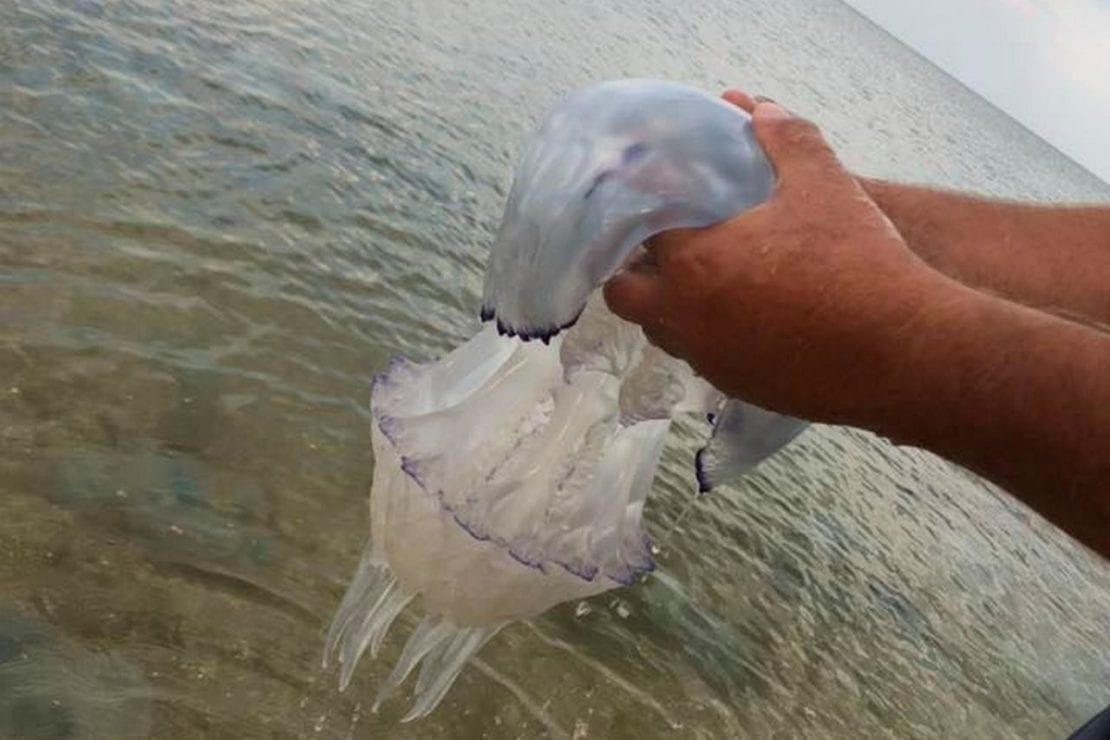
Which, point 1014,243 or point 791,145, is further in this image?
point 1014,243

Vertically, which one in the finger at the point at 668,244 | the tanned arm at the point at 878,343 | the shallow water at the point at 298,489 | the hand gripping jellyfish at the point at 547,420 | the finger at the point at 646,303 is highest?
the tanned arm at the point at 878,343

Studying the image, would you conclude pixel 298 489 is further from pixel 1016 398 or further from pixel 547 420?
pixel 1016 398

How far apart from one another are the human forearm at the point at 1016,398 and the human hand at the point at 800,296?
0.10 ft

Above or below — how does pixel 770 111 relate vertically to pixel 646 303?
above

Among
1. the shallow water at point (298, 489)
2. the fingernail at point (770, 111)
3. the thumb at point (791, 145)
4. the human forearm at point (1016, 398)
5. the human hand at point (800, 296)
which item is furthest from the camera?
A: the shallow water at point (298, 489)

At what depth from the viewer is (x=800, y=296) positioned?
1812mm

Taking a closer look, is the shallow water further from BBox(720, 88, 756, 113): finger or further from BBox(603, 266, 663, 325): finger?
BBox(720, 88, 756, 113): finger

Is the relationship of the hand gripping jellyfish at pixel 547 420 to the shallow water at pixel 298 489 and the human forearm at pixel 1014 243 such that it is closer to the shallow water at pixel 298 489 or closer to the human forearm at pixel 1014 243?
the human forearm at pixel 1014 243

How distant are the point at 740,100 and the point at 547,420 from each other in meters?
0.98

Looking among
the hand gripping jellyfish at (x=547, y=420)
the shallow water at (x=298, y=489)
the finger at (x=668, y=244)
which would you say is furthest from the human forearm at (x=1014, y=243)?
the shallow water at (x=298, y=489)

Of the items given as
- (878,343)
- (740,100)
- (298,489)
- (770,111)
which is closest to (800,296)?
(878,343)

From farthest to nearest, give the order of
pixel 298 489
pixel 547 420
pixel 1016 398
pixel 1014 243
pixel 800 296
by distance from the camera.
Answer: pixel 298 489 → pixel 547 420 → pixel 1014 243 → pixel 800 296 → pixel 1016 398

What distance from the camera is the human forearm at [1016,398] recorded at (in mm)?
1652

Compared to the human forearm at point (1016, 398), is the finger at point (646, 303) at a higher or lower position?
lower
